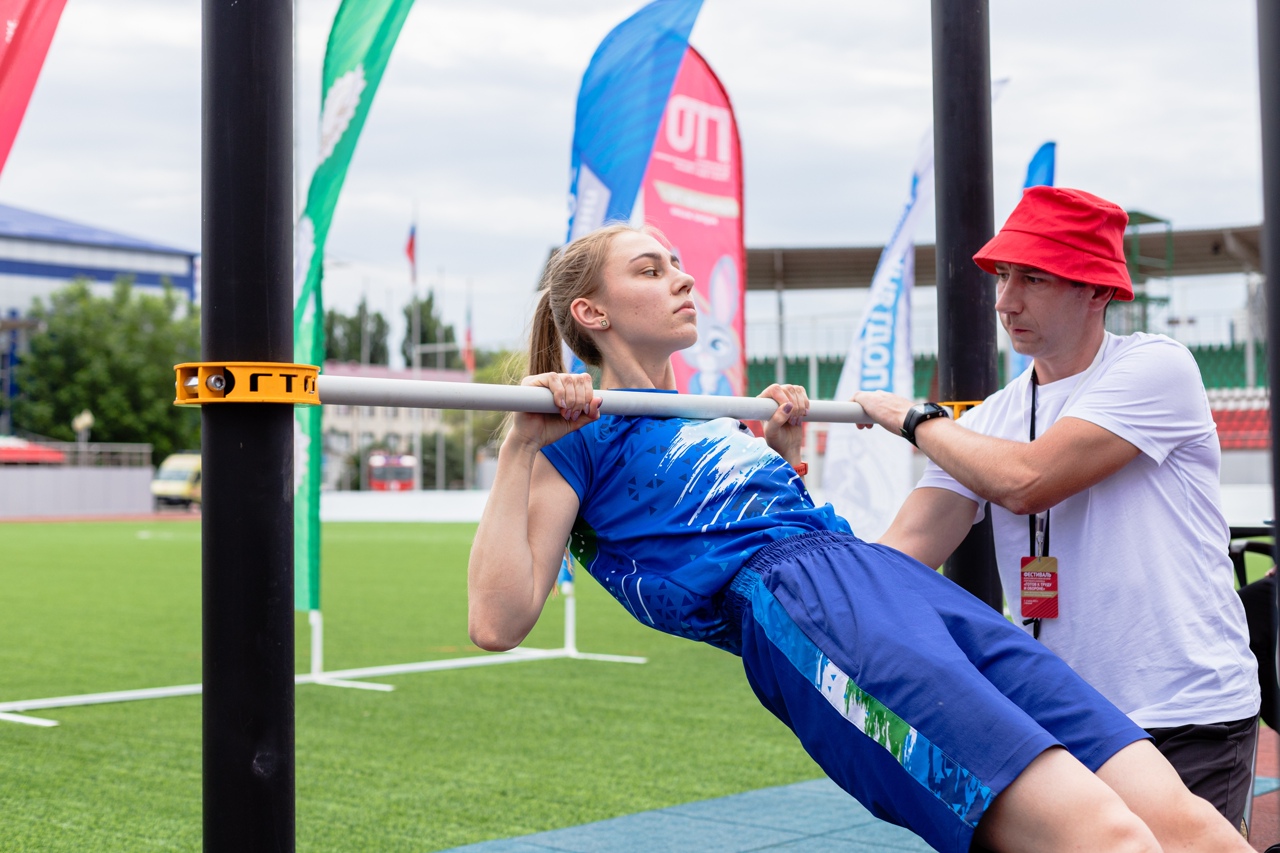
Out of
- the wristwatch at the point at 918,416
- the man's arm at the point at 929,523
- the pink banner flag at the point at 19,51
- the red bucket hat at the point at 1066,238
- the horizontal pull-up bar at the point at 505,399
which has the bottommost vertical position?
the man's arm at the point at 929,523

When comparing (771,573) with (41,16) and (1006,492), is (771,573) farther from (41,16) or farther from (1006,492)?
(41,16)

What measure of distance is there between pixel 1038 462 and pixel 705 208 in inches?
213

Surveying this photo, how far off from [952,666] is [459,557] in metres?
18.5

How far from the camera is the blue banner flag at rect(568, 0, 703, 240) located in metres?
6.46

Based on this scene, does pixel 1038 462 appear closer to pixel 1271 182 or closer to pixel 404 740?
pixel 1271 182

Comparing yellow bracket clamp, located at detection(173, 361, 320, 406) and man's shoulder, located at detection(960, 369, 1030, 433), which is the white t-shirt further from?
yellow bracket clamp, located at detection(173, 361, 320, 406)

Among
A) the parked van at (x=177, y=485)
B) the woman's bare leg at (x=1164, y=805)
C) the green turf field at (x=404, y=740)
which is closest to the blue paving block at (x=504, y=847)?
the green turf field at (x=404, y=740)

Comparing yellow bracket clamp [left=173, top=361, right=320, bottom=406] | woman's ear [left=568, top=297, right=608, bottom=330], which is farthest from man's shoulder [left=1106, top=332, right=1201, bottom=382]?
yellow bracket clamp [left=173, top=361, right=320, bottom=406]

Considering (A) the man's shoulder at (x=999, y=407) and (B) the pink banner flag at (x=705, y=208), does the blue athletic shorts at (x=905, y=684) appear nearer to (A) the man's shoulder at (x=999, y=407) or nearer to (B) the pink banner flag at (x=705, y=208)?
(A) the man's shoulder at (x=999, y=407)

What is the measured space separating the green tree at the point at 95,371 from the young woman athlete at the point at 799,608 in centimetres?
5529

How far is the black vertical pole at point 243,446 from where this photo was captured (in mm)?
1704

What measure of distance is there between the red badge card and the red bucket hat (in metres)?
0.51

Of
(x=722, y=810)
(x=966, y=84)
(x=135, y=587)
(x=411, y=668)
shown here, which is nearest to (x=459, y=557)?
(x=135, y=587)

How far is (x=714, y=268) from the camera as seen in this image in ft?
24.7
